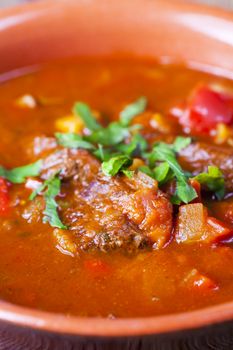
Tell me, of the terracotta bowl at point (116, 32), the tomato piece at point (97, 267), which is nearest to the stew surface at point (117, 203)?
the tomato piece at point (97, 267)

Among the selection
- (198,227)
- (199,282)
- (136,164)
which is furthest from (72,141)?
(199,282)

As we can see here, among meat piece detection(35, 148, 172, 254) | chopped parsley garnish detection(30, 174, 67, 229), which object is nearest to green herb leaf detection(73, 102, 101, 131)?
→ meat piece detection(35, 148, 172, 254)

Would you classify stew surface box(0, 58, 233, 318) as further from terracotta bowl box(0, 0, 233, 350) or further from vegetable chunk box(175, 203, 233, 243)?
terracotta bowl box(0, 0, 233, 350)

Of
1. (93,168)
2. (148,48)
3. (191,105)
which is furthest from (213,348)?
(148,48)

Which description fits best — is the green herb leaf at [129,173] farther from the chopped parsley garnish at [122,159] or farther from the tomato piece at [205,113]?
the tomato piece at [205,113]

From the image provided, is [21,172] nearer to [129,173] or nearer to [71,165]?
[71,165]

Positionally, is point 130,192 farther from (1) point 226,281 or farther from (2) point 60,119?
(2) point 60,119

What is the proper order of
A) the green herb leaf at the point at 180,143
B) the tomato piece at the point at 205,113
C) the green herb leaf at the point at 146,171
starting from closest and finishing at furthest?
the green herb leaf at the point at 146,171
the green herb leaf at the point at 180,143
the tomato piece at the point at 205,113
